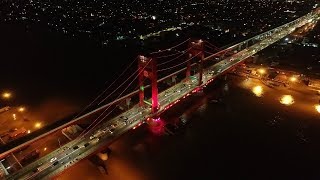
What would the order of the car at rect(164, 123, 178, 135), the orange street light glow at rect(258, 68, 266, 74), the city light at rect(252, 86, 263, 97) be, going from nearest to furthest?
the car at rect(164, 123, 178, 135) < the city light at rect(252, 86, 263, 97) < the orange street light glow at rect(258, 68, 266, 74)

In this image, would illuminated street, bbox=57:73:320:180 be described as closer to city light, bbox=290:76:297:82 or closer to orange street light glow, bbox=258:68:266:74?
city light, bbox=290:76:297:82

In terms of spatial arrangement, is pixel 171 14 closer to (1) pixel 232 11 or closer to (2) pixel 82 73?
(1) pixel 232 11

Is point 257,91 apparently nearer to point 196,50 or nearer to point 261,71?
point 261,71

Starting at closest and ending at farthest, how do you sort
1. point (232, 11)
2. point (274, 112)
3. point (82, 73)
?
point (274, 112) → point (82, 73) → point (232, 11)

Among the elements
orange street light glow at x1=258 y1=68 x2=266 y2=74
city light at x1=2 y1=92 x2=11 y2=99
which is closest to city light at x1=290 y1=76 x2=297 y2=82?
orange street light glow at x1=258 y1=68 x2=266 y2=74

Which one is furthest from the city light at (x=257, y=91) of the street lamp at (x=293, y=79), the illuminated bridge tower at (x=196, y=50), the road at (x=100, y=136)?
the illuminated bridge tower at (x=196, y=50)

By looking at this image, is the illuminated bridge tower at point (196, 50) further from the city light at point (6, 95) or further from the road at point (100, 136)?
the city light at point (6, 95)

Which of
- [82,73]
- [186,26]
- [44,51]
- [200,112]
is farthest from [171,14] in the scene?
[200,112]

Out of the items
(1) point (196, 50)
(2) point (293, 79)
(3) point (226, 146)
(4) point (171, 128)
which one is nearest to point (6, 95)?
(4) point (171, 128)
